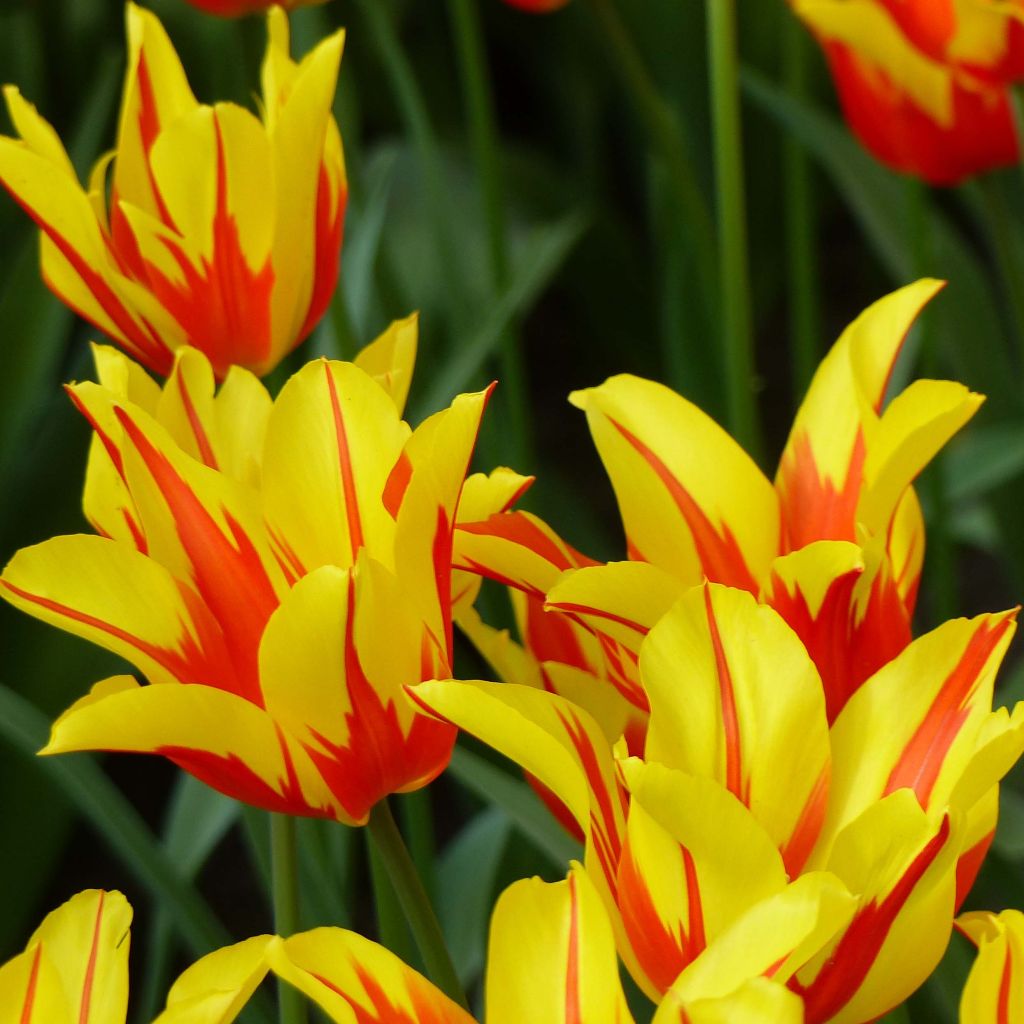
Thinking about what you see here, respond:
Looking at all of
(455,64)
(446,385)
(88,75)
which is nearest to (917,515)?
(446,385)

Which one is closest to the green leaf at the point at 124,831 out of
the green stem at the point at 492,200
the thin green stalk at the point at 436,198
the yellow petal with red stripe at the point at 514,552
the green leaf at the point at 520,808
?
the green leaf at the point at 520,808

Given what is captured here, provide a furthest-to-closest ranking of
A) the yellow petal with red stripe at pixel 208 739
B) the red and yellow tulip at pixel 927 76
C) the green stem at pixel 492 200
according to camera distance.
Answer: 1. the green stem at pixel 492 200
2. the red and yellow tulip at pixel 927 76
3. the yellow petal with red stripe at pixel 208 739

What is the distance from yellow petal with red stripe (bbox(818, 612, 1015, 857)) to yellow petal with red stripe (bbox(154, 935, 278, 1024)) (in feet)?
0.40

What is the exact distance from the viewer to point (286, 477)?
41 centimetres

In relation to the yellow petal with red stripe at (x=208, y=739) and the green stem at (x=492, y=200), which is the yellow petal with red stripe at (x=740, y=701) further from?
the green stem at (x=492, y=200)

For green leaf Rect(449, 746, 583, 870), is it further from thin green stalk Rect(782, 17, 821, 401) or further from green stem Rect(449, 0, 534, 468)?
thin green stalk Rect(782, 17, 821, 401)

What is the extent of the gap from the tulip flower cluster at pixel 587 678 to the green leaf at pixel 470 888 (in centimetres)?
46

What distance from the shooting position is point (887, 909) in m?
0.33

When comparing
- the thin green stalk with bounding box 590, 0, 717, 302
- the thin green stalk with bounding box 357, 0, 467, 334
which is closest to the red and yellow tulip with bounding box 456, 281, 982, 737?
the thin green stalk with bounding box 590, 0, 717, 302

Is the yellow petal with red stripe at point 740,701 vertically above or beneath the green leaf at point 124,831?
above

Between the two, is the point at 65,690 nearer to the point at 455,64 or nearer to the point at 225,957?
the point at 225,957

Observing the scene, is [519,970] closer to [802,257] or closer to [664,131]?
[664,131]

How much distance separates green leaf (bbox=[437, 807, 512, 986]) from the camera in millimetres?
916

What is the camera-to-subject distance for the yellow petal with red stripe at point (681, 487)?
0.44 m
